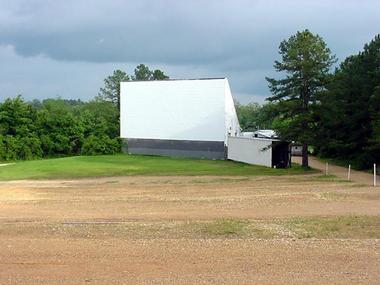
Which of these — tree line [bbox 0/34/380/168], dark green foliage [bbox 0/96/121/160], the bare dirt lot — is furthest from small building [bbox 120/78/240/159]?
the bare dirt lot

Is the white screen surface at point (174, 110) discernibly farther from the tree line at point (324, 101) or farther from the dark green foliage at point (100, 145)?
the tree line at point (324, 101)

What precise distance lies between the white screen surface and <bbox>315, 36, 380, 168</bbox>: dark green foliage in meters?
18.1

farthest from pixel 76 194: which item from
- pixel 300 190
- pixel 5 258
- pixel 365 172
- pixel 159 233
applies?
pixel 365 172

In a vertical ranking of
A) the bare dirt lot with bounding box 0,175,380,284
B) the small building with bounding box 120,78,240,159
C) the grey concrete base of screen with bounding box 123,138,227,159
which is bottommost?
the bare dirt lot with bounding box 0,175,380,284

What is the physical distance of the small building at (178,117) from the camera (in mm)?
60656

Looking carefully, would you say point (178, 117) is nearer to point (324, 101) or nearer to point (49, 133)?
point (49, 133)

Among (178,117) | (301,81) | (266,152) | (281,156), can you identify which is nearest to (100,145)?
(178,117)

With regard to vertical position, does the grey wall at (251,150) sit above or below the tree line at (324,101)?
below

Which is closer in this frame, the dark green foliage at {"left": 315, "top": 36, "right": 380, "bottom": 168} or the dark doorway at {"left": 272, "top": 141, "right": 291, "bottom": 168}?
the dark green foliage at {"left": 315, "top": 36, "right": 380, "bottom": 168}

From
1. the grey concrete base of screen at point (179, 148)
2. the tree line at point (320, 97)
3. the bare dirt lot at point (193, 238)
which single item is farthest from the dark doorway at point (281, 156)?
the bare dirt lot at point (193, 238)

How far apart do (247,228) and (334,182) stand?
19.2 metres

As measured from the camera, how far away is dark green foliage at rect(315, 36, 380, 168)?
4147 centimetres

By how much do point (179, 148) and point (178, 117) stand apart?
3576 mm

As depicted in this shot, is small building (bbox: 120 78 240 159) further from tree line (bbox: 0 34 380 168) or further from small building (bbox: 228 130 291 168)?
tree line (bbox: 0 34 380 168)
